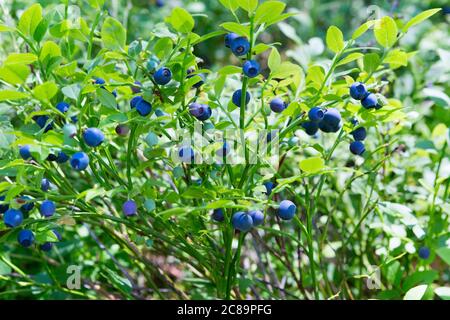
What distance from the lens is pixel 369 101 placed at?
104cm

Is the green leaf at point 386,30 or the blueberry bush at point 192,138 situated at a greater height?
the green leaf at point 386,30

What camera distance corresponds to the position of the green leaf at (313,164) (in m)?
0.97

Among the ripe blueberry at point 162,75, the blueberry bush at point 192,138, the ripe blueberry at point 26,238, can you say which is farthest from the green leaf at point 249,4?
the ripe blueberry at point 26,238

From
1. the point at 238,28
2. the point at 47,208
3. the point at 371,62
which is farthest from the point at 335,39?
the point at 47,208

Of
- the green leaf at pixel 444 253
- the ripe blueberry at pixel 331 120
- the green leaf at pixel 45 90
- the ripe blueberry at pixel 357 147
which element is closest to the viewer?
the green leaf at pixel 45 90

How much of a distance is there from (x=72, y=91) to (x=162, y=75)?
128 mm

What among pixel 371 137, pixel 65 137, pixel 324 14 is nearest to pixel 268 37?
pixel 324 14

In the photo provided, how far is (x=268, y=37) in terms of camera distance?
3268 mm

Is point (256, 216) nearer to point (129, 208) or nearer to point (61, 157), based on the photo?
point (129, 208)

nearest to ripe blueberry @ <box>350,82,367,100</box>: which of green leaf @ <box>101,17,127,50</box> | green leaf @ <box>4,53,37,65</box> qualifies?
green leaf @ <box>101,17,127,50</box>

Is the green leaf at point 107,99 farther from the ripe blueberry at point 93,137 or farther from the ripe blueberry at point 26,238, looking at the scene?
the ripe blueberry at point 26,238

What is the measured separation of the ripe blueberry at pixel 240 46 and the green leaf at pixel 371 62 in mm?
207

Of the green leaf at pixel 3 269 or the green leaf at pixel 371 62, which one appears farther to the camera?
the green leaf at pixel 3 269
